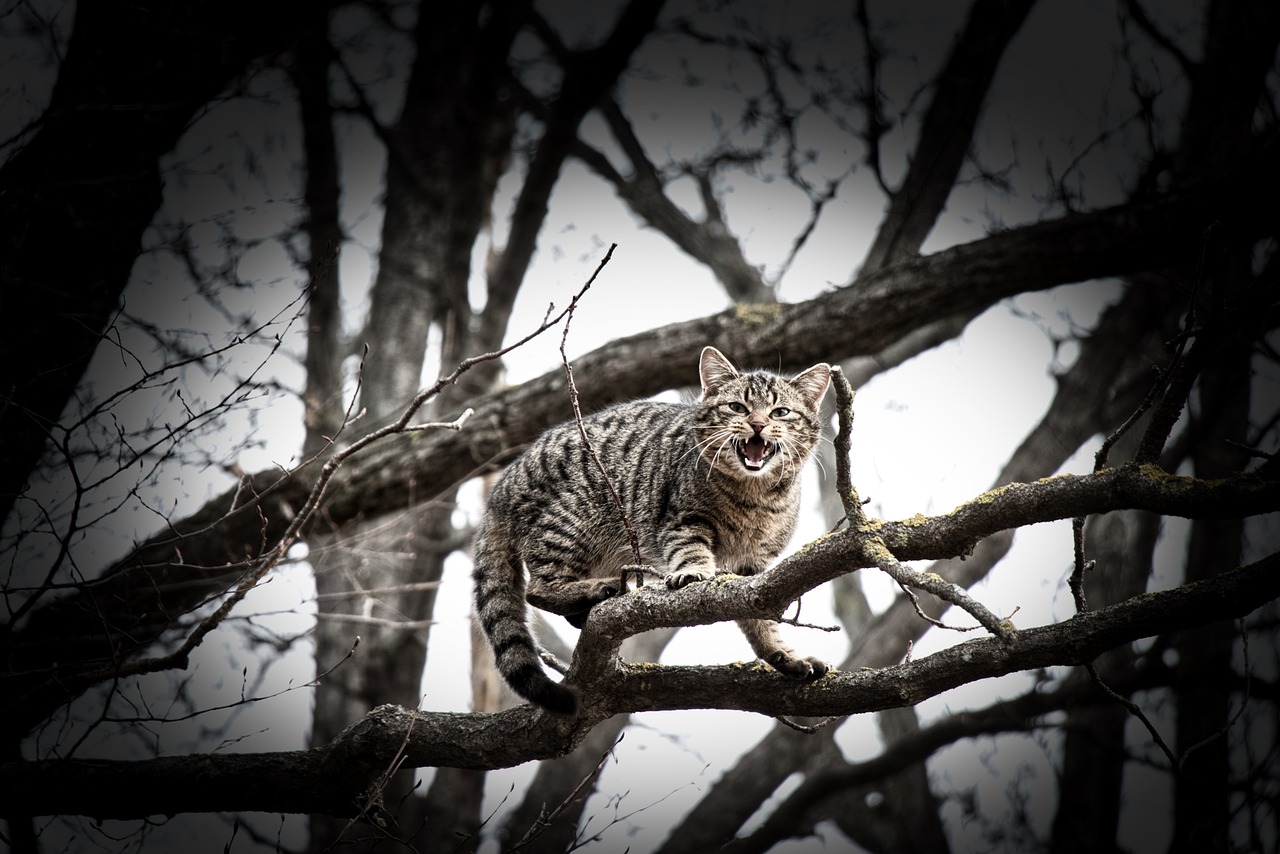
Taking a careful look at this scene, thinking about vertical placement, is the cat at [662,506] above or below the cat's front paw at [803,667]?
above

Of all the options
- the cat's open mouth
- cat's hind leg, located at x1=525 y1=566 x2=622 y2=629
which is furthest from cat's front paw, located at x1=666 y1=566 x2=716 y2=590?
the cat's open mouth

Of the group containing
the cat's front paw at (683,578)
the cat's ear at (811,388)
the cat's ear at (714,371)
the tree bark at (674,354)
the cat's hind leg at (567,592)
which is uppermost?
the tree bark at (674,354)

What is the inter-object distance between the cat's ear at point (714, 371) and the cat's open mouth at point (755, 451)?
1.44 ft

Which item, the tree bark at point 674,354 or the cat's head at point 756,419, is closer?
the cat's head at point 756,419

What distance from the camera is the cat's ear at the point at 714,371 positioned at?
451cm

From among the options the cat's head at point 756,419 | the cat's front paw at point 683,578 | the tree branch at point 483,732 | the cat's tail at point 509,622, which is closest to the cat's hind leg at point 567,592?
the cat's tail at point 509,622

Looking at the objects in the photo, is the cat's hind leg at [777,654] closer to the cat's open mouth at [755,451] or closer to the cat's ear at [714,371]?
the cat's open mouth at [755,451]

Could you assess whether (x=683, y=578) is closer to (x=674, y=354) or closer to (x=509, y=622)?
(x=509, y=622)

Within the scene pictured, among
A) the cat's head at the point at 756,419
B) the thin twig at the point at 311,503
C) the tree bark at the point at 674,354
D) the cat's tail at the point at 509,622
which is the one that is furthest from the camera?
the tree bark at the point at 674,354

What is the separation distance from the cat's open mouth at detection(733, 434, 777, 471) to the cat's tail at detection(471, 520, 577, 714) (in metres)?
1.16

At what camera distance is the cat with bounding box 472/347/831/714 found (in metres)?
4.06

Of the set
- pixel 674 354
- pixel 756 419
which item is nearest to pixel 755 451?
pixel 756 419

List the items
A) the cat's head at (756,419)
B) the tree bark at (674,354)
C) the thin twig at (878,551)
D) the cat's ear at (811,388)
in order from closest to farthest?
the thin twig at (878,551) < the cat's head at (756,419) < the cat's ear at (811,388) < the tree bark at (674,354)

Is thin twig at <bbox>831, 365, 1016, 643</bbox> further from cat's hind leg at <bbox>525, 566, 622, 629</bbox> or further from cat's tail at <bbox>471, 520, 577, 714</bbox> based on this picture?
cat's hind leg at <bbox>525, 566, 622, 629</bbox>
